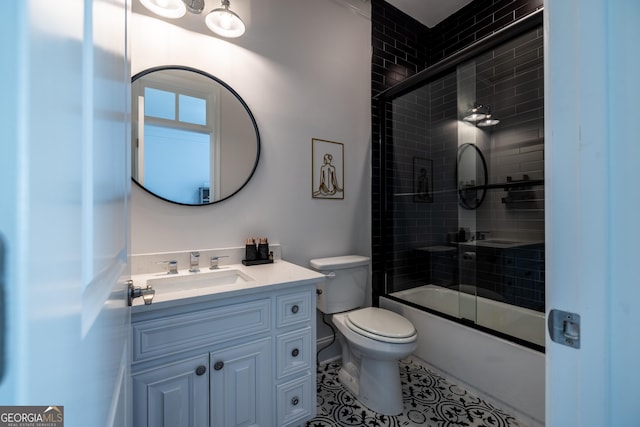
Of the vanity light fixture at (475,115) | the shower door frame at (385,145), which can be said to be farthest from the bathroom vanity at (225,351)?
the vanity light fixture at (475,115)

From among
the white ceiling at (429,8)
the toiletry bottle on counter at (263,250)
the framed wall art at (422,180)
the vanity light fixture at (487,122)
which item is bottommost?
the toiletry bottle on counter at (263,250)

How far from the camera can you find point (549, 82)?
1.69ft

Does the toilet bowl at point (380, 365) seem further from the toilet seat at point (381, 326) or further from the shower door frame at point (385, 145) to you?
the shower door frame at point (385, 145)

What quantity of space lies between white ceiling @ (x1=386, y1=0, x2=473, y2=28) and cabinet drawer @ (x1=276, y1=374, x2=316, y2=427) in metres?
2.91

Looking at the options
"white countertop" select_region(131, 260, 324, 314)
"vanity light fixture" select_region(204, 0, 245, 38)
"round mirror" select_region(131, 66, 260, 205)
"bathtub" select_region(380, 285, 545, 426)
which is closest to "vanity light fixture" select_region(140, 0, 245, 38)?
"vanity light fixture" select_region(204, 0, 245, 38)

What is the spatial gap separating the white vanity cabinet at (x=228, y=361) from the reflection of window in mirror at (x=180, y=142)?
70cm

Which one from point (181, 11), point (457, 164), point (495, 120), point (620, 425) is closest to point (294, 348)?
point (620, 425)

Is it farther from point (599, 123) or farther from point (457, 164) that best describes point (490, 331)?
point (599, 123)

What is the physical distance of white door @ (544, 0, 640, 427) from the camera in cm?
45

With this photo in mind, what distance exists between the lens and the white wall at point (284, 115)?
1431 mm

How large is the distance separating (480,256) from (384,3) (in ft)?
7.69

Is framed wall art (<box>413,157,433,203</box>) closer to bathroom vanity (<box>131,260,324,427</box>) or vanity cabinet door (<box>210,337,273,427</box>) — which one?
bathroom vanity (<box>131,260,324,427</box>)

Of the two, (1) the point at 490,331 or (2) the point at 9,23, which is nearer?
(2) the point at 9,23

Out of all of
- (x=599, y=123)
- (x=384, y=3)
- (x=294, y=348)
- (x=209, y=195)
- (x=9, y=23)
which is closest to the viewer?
(x=9, y=23)
